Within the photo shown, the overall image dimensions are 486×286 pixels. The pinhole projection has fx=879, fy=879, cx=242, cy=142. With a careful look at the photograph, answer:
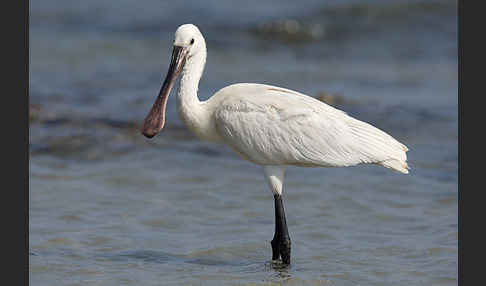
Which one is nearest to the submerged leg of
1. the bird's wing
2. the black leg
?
the black leg

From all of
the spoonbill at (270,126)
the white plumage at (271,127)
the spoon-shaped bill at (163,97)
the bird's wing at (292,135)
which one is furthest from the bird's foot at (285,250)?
the spoon-shaped bill at (163,97)

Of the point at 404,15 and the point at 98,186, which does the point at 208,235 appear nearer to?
the point at 98,186

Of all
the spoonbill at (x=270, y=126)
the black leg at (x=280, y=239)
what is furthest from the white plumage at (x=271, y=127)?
the black leg at (x=280, y=239)

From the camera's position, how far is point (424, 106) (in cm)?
1546

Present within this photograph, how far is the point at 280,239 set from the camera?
864 centimetres

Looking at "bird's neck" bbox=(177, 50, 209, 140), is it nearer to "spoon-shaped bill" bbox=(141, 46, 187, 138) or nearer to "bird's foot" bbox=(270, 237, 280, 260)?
"spoon-shaped bill" bbox=(141, 46, 187, 138)

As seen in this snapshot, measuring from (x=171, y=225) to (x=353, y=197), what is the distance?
7.95 feet

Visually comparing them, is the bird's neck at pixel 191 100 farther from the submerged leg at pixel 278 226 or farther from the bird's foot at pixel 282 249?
the bird's foot at pixel 282 249

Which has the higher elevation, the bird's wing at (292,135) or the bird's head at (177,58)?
the bird's head at (177,58)

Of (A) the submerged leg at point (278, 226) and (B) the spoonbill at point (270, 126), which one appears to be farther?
(A) the submerged leg at point (278, 226)

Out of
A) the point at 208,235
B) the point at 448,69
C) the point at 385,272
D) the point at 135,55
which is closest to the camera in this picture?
the point at 385,272

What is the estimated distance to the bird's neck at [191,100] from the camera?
8391 millimetres

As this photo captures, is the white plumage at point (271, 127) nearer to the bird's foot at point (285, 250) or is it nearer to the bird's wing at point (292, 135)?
the bird's wing at point (292, 135)

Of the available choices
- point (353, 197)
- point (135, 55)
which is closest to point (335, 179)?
point (353, 197)
